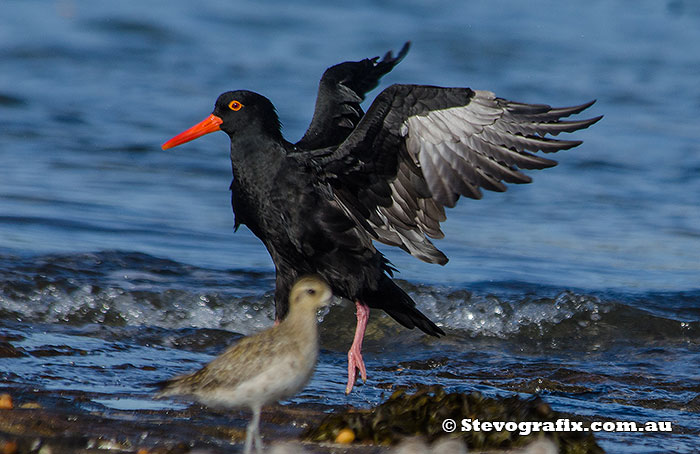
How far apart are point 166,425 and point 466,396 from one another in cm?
120

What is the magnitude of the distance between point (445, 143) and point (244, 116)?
1.26 meters

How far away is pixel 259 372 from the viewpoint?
3418 mm

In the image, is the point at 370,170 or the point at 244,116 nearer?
the point at 370,170

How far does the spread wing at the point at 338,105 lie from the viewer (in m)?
5.83

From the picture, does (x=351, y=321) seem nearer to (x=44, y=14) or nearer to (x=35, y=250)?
(x=35, y=250)

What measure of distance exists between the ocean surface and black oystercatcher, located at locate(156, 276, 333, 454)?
781 mm

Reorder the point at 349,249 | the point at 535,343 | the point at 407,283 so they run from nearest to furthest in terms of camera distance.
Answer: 1. the point at 349,249
2. the point at 535,343
3. the point at 407,283

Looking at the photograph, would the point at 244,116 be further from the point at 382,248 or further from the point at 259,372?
the point at 382,248

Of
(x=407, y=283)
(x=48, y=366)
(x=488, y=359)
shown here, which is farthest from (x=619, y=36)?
(x=48, y=366)

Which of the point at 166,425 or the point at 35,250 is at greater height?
the point at 35,250

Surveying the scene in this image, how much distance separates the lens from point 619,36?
19750 millimetres

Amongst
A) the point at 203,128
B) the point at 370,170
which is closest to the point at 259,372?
the point at 370,170

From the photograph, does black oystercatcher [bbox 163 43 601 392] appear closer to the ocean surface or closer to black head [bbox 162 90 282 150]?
black head [bbox 162 90 282 150]

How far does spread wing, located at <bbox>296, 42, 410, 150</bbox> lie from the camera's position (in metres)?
5.83
